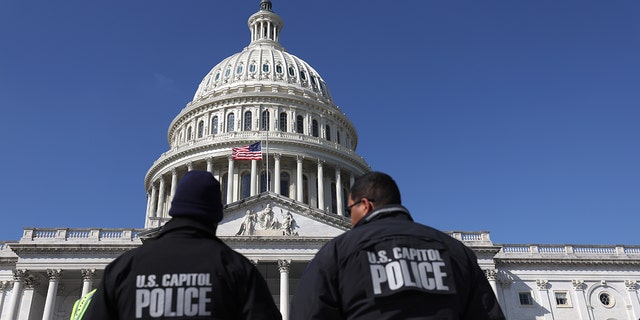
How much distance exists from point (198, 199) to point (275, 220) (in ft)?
136

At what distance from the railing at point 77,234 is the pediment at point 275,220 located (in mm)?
7607

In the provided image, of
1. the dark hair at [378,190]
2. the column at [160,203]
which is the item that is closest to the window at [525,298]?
the column at [160,203]

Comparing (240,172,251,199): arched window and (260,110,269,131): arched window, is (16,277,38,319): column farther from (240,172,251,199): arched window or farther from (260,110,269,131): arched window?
(260,110,269,131): arched window

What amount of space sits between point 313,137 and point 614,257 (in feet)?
111

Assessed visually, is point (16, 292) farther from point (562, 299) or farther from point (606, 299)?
point (606, 299)

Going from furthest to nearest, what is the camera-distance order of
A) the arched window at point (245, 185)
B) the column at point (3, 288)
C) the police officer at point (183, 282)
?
1. the arched window at point (245, 185)
2. the column at point (3, 288)
3. the police officer at point (183, 282)

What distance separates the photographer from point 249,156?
5581 centimetres

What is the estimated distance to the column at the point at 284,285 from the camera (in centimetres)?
4081

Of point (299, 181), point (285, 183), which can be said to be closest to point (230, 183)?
point (285, 183)

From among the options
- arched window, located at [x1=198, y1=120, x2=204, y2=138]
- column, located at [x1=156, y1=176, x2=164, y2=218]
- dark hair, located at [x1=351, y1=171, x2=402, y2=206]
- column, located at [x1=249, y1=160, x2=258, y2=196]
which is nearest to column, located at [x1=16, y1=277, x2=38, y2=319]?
column, located at [x1=156, y1=176, x2=164, y2=218]

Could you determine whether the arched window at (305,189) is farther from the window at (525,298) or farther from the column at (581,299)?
the column at (581,299)

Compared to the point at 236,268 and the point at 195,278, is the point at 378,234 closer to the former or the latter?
the point at 236,268

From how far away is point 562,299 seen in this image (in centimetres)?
4841

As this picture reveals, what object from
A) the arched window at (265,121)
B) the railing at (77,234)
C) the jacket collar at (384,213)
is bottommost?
the jacket collar at (384,213)
